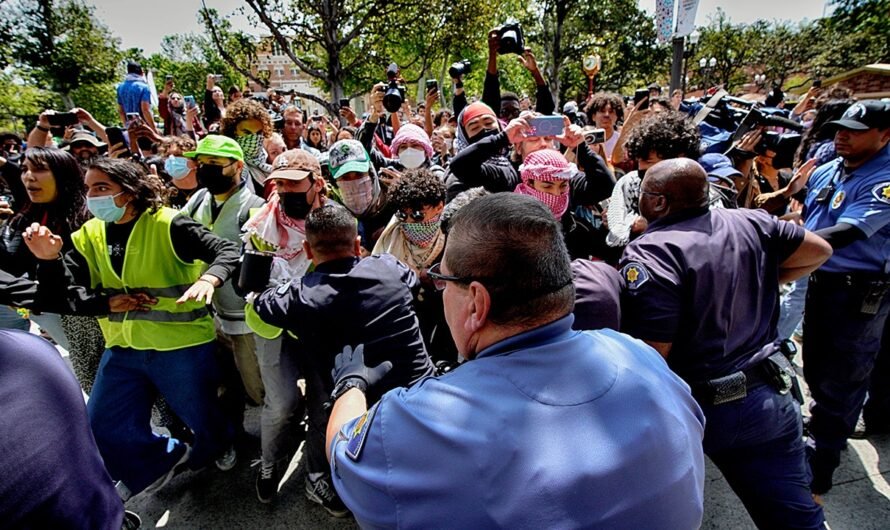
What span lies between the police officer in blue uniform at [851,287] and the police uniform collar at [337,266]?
8.11 ft

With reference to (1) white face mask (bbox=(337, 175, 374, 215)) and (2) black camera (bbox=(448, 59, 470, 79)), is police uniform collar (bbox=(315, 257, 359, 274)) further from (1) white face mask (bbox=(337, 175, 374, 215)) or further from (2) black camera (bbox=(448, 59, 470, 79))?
(2) black camera (bbox=(448, 59, 470, 79))

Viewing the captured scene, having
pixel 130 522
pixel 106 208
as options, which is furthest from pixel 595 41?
pixel 130 522

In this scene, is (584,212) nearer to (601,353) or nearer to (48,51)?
(601,353)

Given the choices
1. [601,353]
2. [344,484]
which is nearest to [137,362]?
[344,484]

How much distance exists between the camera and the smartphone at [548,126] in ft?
9.65

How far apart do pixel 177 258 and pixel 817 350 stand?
3766mm

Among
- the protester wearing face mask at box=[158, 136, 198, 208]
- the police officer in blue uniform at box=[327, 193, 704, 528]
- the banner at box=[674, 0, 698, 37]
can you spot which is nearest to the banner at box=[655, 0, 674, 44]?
the banner at box=[674, 0, 698, 37]

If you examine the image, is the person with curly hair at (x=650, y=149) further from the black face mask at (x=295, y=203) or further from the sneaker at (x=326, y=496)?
the sneaker at (x=326, y=496)

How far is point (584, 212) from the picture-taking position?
2969 millimetres

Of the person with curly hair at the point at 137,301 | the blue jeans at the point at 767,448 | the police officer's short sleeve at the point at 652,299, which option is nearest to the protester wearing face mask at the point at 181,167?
the person with curly hair at the point at 137,301

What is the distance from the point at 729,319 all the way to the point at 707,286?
0.59 ft

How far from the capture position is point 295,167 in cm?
256

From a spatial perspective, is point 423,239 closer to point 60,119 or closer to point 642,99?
point 642,99

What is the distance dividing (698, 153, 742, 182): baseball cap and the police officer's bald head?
45.4 inches
